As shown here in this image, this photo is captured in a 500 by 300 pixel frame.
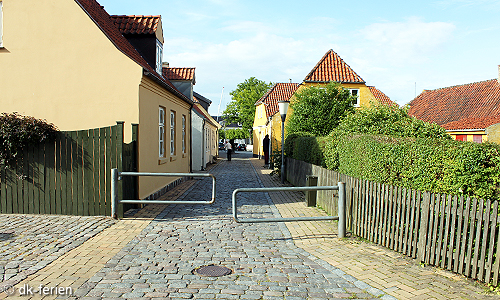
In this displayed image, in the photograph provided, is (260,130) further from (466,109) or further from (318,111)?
(318,111)

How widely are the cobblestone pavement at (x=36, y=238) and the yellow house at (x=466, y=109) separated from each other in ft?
83.5

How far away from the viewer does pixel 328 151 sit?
10.8m

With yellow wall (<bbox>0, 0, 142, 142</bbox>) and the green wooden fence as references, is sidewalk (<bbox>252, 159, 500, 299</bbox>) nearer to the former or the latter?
the green wooden fence

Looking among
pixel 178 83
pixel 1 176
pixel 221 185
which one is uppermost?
pixel 178 83

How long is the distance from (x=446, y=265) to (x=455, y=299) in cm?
102

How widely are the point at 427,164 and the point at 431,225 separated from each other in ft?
2.84

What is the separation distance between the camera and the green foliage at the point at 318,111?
20625 millimetres

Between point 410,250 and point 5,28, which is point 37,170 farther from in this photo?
point 410,250

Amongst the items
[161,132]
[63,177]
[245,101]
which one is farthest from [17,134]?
→ [245,101]

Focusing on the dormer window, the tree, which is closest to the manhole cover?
the dormer window

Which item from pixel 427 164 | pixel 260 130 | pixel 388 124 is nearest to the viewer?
pixel 427 164

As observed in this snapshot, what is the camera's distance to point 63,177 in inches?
337

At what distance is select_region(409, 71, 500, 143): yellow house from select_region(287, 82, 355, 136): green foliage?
11215 mm

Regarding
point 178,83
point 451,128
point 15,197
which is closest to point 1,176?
point 15,197
